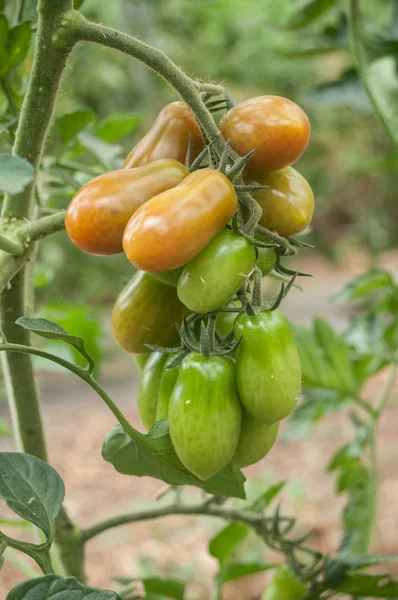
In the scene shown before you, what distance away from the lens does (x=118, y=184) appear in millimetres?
438

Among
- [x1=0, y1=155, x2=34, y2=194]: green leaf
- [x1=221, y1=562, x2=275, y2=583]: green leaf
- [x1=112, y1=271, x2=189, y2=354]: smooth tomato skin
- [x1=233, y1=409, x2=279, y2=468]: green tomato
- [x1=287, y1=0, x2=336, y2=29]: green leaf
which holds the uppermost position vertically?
[x1=287, y1=0, x2=336, y2=29]: green leaf

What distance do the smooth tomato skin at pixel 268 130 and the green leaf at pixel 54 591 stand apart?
302 millimetres

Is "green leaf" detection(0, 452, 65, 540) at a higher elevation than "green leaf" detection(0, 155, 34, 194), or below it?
below

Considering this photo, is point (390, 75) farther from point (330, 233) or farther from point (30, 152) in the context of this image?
point (330, 233)

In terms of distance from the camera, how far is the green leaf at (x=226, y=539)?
0.77 m

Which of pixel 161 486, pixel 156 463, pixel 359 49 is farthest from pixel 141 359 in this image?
pixel 359 49

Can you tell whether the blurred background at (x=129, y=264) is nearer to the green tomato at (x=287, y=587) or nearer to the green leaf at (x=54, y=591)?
the green leaf at (x=54, y=591)

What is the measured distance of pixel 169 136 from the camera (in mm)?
487

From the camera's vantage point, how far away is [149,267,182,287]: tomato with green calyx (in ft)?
1.51

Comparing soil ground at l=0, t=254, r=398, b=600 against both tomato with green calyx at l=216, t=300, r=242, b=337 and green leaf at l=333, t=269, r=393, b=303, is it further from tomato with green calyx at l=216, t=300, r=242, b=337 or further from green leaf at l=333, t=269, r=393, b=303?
tomato with green calyx at l=216, t=300, r=242, b=337

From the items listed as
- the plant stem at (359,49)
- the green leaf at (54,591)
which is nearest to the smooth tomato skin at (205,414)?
the green leaf at (54,591)

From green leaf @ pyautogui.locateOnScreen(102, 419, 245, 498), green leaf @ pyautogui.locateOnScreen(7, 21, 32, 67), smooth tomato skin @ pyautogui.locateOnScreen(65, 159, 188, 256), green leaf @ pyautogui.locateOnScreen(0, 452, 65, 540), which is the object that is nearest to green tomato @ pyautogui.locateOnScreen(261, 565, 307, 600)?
green leaf @ pyautogui.locateOnScreen(102, 419, 245, 498)

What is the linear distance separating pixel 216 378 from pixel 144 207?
13 centimetres

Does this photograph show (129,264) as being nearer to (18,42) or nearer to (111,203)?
(18,42)
